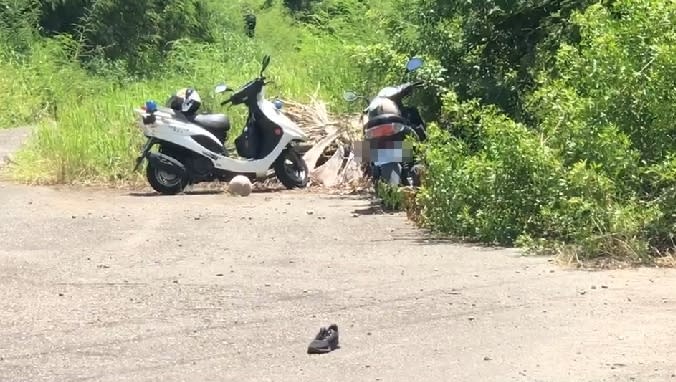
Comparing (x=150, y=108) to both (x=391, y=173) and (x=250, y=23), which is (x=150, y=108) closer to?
(x=391, y=173)

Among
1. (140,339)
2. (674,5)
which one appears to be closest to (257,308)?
(140,339)

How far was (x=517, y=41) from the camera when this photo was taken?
41.5 feet

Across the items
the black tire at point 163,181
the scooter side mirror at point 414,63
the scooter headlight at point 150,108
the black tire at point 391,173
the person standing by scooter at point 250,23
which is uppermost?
the scooter side mirror at point 414,63

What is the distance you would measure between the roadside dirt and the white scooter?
2893 millimetres

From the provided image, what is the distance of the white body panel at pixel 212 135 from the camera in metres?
13.9

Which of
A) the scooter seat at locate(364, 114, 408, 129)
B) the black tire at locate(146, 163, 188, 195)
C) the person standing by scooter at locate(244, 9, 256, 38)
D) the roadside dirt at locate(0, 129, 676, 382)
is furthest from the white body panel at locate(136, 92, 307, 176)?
the person standing by scooter at locate(244, 9, 256, 38)

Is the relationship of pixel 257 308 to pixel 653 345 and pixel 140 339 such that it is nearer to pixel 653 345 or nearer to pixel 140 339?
pixel 140 339

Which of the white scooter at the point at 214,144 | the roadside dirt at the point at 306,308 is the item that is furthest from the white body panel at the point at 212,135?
the roadside dirt at the point at 306,308

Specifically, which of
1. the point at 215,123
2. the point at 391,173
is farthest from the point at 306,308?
the point at 215,123

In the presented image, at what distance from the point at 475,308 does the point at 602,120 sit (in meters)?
2.94

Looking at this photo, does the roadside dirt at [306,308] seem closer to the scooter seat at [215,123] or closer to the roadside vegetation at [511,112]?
the roadside vegetation at [511,112]

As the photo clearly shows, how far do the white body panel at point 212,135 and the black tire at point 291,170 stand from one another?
10 centimetres

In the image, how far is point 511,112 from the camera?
39.2 ft

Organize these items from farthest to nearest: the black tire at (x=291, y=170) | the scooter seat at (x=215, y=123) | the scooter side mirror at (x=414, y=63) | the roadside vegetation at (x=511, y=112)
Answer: the scooter seat at (x=215, y=123) → the black tire at (x=291, y=170) → the scooter side mirror at (x=414, y=63) → the roadside vegetation at (x=511, y=112)
